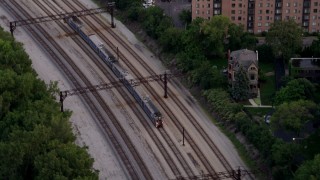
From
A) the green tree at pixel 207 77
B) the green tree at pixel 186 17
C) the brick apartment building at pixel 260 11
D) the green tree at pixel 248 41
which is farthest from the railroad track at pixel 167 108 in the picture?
the green tree at pixel 248 41

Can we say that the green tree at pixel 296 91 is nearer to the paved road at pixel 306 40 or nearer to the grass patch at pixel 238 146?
the grass patch at pixel 238 146

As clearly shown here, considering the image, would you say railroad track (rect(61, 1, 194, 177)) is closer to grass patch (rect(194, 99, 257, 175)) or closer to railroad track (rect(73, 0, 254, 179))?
railroad track (rect(73, 0, 254, 179))

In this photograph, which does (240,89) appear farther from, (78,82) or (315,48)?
(78,82)

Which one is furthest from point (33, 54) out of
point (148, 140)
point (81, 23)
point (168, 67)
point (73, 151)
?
point (73, 151)

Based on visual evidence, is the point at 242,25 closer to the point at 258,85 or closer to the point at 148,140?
the point at 258,85

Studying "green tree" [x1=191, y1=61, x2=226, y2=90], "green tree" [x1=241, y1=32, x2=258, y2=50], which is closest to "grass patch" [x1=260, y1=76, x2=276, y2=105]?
"green tree" [x1=191, y1=61, x2=226, y2=90]

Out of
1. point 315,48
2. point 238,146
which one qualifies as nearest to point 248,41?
point 315,48
